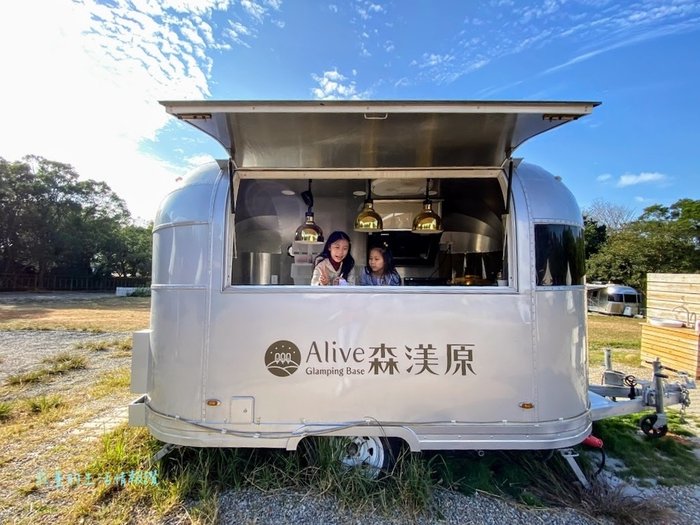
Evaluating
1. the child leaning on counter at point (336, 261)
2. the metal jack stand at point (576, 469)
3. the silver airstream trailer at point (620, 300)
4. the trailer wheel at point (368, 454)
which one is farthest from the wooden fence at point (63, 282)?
the metal jack stand at point (576, 469)

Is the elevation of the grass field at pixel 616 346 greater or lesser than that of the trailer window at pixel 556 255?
lesser

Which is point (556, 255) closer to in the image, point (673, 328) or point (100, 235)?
point (673, 328)

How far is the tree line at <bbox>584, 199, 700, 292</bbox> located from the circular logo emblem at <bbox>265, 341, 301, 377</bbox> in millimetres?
27665

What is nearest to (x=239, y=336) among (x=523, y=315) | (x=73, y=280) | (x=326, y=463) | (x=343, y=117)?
(x=326, y=463)

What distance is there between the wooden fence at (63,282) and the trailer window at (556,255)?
37699 mm

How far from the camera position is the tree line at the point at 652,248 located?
22.6m

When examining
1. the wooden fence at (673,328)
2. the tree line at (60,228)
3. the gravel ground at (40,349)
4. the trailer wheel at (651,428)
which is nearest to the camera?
the trailer wheel at (651,428)

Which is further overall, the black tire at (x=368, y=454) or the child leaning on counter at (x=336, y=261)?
the child leaning on counter at (x=336, y=261)

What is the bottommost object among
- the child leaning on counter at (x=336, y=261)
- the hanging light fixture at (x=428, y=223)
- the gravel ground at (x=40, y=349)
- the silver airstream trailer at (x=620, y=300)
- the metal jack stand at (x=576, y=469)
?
the gravel ground at (x=40, y=349)

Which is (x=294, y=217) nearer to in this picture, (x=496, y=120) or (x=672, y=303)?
(x=496, y=120)

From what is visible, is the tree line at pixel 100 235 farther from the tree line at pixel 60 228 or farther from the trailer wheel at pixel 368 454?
the trailer wheel at pixel 368 454

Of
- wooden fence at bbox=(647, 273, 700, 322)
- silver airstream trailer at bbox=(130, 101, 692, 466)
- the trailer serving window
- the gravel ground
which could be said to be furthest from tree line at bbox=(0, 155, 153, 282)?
wooden fence at bbox=(647, 273, 700, 322)

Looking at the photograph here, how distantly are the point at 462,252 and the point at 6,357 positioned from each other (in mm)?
10055

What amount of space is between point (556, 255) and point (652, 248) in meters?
27.2
